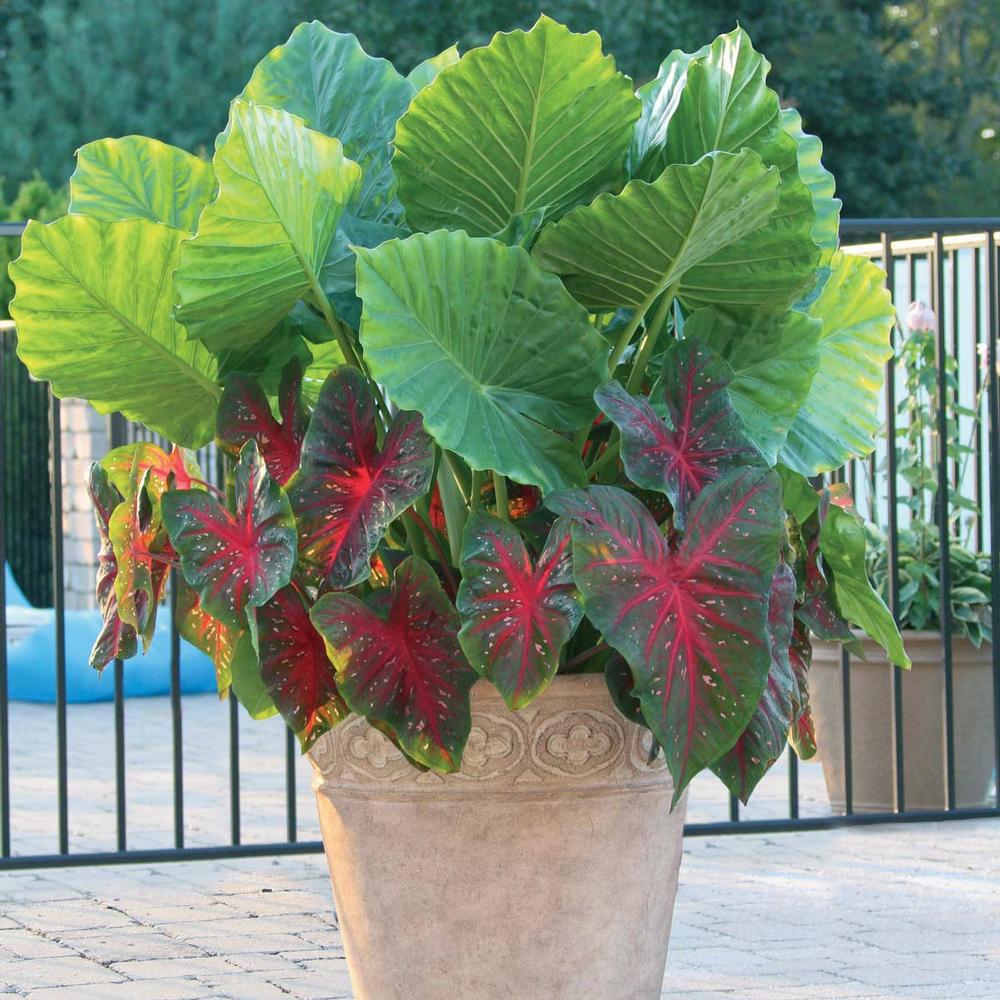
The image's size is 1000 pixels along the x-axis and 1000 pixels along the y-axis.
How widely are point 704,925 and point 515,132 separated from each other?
1798mm

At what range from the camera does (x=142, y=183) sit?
2330mm

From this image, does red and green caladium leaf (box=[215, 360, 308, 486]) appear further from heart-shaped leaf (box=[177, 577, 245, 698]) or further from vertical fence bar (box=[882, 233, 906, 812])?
vertical fence bar (box=[882, 233, 906, 812])

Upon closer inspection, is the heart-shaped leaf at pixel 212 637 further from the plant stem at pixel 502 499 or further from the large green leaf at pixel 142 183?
the large green leaf at pixel 142 183

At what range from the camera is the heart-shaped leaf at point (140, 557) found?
7.17 ft

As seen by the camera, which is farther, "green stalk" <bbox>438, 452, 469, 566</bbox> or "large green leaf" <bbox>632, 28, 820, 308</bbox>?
"green stalk" <bbox>438, 452, 469, 566</bbox>

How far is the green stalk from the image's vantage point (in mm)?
2172

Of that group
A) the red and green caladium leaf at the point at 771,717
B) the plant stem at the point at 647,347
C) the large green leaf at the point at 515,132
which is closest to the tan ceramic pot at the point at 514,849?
the red and green caladium leaf at the point at 771,717

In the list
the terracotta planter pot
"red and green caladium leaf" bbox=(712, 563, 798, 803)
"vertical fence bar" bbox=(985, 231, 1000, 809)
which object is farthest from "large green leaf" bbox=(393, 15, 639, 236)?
the terracotta planter pot

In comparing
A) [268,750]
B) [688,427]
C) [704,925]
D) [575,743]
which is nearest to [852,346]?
[688,427]

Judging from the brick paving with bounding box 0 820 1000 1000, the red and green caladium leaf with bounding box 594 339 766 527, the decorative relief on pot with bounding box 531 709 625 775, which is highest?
the red and green caladium leaf with bounding box 594 339 766 527

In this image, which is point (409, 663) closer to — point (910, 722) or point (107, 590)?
point (107, 590)

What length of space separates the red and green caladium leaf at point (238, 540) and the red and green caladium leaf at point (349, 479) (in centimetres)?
4

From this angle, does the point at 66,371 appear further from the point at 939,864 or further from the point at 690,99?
the point at 939,864

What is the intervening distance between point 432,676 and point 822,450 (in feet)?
2.26
